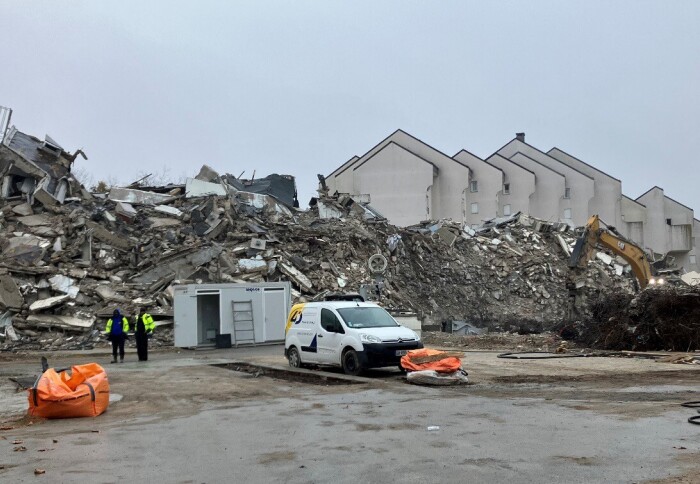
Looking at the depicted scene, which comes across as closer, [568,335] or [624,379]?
[624,379]

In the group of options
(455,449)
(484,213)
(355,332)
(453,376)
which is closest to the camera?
(455,449)

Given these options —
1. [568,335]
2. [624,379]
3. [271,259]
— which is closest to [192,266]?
[271,259]

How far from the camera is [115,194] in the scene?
38000mm

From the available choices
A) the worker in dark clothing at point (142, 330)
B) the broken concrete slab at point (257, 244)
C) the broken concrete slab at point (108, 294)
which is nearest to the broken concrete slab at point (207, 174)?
the broken concrete slab at point (257, 244)

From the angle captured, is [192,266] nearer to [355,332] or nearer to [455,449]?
[355,332]

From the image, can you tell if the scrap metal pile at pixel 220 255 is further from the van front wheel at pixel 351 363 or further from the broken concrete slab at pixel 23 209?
the van front wheel at pixel 351 363

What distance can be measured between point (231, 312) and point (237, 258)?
6.71m

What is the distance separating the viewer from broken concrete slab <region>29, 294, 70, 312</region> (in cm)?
2773

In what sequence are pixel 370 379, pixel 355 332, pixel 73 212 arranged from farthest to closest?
pixel 73 212, pixel 355 332, pixel 370 379

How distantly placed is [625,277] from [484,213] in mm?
20180

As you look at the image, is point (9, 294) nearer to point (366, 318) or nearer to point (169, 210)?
point (169, 210)

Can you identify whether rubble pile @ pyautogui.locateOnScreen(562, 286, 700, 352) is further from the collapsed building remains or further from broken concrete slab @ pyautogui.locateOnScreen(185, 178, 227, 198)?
broken concrete slab @ pyautogui.locateOnScreen(185, 178, 227, 198)

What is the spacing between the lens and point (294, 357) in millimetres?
17922

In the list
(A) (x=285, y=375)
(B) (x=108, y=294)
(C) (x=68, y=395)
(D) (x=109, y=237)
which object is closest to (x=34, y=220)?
(D) (x=109, y=237)
